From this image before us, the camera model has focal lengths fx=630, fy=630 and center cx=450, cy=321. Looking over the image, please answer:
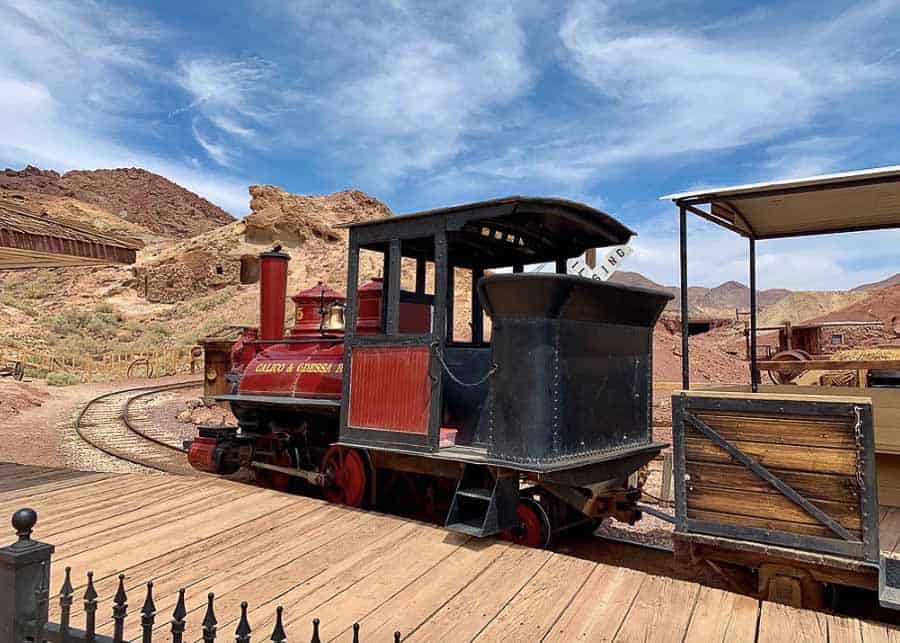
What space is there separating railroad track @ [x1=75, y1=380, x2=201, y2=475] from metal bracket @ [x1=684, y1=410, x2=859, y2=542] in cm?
768

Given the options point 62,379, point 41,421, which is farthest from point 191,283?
point 41,421

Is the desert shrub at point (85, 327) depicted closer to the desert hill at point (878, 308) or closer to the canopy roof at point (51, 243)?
the canopy roof at point (51, 243)

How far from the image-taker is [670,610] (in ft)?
10.3

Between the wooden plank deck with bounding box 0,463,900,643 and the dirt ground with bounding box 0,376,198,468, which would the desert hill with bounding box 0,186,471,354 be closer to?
the dirt ground with bounding box 0,376,198,468

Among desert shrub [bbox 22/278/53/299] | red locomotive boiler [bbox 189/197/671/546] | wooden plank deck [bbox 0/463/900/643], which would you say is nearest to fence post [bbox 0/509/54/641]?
wooden plank deck [bbox 0/463/900/643]

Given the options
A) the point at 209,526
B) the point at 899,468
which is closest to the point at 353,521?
the point at 209,526

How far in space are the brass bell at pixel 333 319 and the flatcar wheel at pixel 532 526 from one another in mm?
3097

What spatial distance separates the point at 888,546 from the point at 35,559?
432cm

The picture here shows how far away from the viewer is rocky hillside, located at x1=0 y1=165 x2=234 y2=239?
99.8 m

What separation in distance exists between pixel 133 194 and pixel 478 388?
11835 centimetres

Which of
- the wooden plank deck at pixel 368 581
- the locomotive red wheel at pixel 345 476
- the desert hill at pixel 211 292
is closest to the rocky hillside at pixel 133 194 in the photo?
the desert hill at pixel 211 292

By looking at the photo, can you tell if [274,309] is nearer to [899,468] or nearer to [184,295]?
[899,468]

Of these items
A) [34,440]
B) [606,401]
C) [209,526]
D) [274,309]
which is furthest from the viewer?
[34,440]

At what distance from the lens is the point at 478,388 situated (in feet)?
18.4
